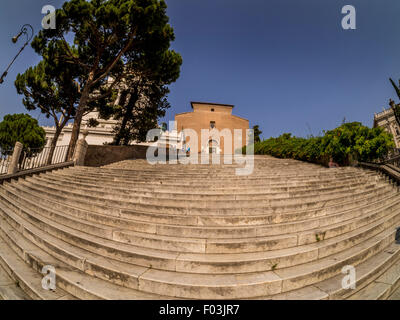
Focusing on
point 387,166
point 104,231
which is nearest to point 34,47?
point 104,231

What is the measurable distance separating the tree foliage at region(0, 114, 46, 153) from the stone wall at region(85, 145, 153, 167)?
31.7 feet

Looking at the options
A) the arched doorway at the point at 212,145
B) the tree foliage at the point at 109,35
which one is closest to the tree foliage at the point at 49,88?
the tree foliage at the point at 109,35

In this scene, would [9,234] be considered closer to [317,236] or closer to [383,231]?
[317,236]

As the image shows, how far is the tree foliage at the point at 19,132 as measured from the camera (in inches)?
609

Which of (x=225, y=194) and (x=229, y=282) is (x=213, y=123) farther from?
(x=229, y=282)

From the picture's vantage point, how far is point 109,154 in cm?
1123

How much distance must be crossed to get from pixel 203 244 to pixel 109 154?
10759mm

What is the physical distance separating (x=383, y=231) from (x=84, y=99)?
13977mm

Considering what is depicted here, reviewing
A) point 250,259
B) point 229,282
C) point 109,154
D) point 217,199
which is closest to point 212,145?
point 109,154

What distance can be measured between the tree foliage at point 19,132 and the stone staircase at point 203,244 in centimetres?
1594

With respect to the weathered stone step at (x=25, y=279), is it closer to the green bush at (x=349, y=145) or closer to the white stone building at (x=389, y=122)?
the green bush at (x=349, y=145)

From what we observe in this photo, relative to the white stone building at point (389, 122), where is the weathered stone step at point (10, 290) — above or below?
below

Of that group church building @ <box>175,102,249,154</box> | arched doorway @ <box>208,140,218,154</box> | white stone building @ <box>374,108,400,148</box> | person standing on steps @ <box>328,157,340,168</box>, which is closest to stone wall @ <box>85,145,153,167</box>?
person standing on steps @ <box>328,157,340,168</box>

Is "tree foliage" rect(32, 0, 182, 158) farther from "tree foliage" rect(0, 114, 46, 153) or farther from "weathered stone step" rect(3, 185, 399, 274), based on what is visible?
"weathered stone step" rect(3, 185, 399, 274)
